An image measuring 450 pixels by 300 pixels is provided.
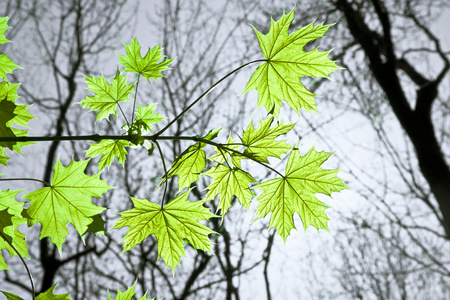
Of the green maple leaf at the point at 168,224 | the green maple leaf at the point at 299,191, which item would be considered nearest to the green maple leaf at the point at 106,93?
the green maple leaf at the point at 168,224

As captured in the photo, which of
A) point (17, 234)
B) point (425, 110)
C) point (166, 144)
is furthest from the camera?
point (166, 144)

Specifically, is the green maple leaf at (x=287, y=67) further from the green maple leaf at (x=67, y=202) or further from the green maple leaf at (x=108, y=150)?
the green maple leaf at (x=67, y=202)

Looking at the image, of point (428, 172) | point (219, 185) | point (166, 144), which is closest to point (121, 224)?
point (219, 185)

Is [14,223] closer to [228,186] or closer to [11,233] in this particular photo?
[11,233]

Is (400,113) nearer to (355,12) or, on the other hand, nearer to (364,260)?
(355,12)

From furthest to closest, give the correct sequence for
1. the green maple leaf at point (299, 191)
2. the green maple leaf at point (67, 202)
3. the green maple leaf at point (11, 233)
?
the green maple leaf at point (299, 191) < the green maple leaf at point (67, 202) < the green maple leaf at point (11, 233)

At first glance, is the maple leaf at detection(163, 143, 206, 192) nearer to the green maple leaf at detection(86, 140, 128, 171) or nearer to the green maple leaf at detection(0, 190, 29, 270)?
the green maple leaf at detection(86, 140, 128, 171)
